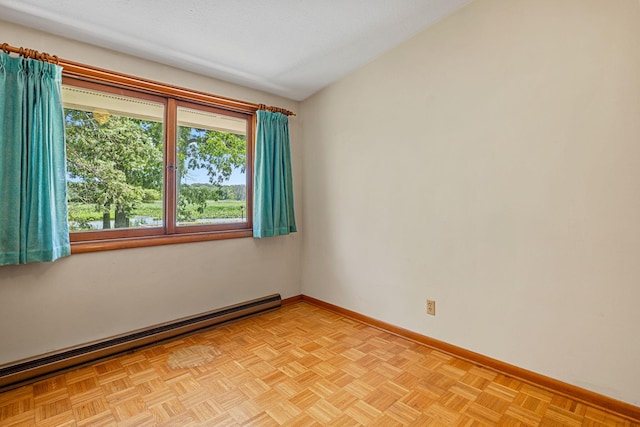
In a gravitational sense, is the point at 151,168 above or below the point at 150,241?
above

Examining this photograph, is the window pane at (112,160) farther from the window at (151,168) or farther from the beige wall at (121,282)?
the beige wall at (121,282)

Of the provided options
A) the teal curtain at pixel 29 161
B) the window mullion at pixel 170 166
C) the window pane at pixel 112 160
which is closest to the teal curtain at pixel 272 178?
the window mullion at pixel 170 166

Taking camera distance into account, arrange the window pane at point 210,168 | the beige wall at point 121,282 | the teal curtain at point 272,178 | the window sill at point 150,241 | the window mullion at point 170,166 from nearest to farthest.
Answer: the beige wall at point 121,282 < the window sill at point 150,241 < the window mullion at point 170,166 < the window pane at point 210,168 < the teal curtain at point 272,178

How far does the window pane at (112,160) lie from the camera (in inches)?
89.7

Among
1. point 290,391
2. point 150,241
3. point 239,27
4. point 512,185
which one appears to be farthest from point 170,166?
point 512,185

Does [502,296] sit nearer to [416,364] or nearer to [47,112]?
[416,364]

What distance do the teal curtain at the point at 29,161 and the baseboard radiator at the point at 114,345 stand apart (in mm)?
657

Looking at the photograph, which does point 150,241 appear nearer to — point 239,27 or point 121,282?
point 121,282

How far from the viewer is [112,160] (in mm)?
2420

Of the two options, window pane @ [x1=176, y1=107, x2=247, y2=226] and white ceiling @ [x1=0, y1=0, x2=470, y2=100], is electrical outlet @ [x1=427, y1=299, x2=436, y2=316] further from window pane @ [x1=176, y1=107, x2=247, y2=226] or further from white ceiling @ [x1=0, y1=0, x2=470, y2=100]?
white ceiling @ [x1=0, y1=0, x2=470, y2=100]

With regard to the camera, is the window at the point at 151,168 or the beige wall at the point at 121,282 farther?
the window at the point at 151,168

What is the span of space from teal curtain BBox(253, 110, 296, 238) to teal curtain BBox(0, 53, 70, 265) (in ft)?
4.95

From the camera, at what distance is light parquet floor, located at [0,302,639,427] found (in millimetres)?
1629

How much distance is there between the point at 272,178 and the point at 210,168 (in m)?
0.60
